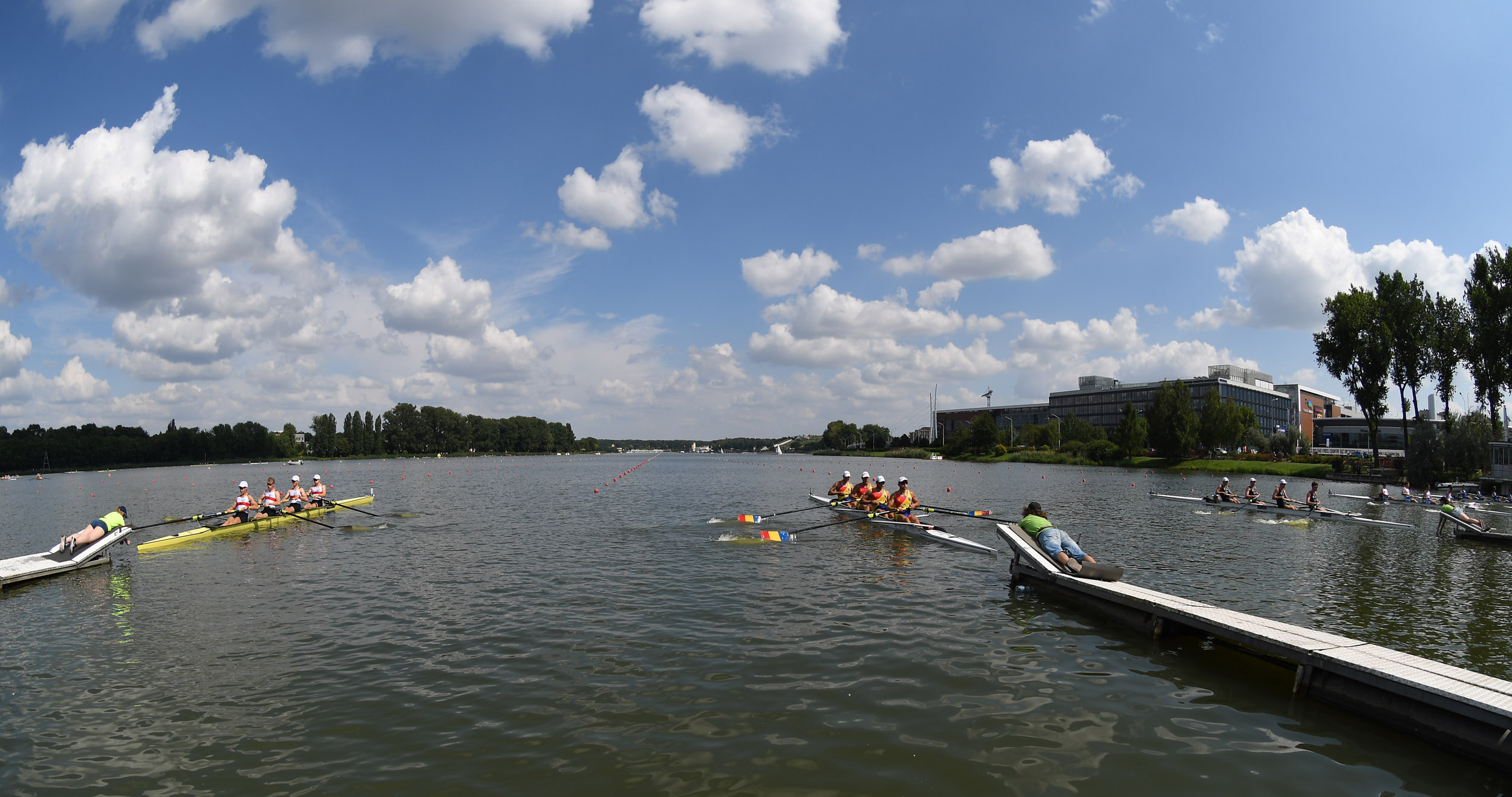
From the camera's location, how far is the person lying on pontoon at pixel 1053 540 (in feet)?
47.2

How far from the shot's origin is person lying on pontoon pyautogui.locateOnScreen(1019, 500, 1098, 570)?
566 inches

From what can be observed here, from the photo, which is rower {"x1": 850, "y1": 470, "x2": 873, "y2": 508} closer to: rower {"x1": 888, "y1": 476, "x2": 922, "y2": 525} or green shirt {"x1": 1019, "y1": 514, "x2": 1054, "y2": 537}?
rower {"x1": 888, "y1": 476, "x2": 922, "y2": 525}

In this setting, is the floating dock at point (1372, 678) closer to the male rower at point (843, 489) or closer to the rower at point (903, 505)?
the rower at point (903, 505)

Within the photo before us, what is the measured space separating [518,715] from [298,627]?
6.38 m

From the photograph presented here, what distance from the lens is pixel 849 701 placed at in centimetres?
899

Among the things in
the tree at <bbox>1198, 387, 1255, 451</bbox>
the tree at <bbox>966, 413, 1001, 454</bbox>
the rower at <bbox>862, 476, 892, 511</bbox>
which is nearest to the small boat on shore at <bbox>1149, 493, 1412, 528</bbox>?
the rower at <bbox>862, 476, 892, 511</bbox>

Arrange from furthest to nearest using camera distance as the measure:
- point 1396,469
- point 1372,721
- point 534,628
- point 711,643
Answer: point 1396,469 < point 534,628 < point 711,643 < point 1372,721

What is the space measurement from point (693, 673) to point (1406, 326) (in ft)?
218

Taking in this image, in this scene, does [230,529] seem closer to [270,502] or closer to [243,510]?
[243,510]

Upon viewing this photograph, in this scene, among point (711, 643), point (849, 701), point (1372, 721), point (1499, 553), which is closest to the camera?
point (1372, 721)

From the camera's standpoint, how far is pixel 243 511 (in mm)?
24734

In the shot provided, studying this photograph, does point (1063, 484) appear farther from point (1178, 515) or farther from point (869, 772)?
point (869, 772)

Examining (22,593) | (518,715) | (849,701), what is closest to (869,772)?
(849,701)

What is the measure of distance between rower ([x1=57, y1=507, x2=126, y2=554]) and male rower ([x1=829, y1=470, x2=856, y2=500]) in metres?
23.1
